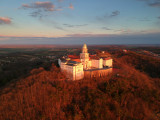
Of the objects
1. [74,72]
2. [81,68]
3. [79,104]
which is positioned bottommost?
[79,104]

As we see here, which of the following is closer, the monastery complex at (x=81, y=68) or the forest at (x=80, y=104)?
the forest at (x=80, y=104)

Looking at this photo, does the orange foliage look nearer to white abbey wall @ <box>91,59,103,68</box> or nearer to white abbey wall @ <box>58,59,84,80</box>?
white abbey wall @ <box>58,59,84,80</box>

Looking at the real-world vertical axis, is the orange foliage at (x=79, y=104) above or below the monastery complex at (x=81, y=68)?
below

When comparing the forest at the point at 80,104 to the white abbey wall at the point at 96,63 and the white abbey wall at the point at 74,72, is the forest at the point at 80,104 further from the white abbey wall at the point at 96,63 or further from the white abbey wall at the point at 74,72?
the white abbey wall at the point at 96,63

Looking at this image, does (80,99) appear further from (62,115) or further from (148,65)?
(148,65)

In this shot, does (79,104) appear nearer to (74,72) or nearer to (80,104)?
(80,104)

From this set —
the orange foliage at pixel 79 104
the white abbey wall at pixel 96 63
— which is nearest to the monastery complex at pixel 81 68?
the white abbey wall at pixel 96 63

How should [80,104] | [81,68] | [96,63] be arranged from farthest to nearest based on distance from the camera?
[96,63]
[81,68]
[80,104]

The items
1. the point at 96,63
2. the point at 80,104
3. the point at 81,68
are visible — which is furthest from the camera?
the point at 96,63

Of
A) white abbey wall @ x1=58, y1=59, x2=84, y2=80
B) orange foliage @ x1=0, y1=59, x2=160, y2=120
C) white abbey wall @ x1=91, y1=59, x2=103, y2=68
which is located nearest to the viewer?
orange foliage @ x1=0, y1=59, x2=160, y2=120

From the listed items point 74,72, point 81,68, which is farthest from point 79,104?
point 81,68

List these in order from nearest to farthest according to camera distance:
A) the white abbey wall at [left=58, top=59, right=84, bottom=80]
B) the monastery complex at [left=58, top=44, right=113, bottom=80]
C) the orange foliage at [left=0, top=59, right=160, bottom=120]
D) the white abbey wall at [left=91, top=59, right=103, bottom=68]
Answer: the orange foliage at [left=0, top=59, right=160, bottom=120] → the white abbey wall at [left=58, top=59, right=84, bottom=80] → the monastery complex at [left=58, top=44, right=113, bottom=80] → the white abbey wall at [left=91, top=59, right=103, bottom=68]

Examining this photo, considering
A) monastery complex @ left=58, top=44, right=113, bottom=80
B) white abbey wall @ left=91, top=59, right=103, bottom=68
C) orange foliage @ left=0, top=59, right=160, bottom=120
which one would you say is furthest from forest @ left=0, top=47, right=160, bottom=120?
white abbey wall @ left=91, top=59, right=103, bottom=68
